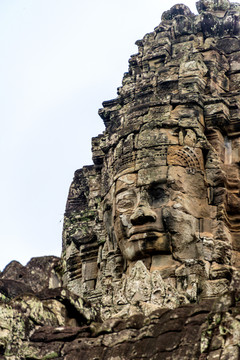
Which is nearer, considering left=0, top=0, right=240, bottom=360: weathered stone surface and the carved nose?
left=0, top=0, right=240, bottom=360: weathered stone surface

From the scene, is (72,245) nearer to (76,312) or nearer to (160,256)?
(160,256)

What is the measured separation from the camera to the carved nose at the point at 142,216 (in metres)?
21.9

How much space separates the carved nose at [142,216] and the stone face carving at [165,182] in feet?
0.09

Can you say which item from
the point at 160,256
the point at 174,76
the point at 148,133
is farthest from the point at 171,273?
the point at 174,76

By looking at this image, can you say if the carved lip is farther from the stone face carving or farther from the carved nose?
the carved nose

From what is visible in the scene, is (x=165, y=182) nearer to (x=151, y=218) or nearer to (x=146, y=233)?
(x=151, y=218)

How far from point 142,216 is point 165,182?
100 cm

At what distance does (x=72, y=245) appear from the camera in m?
25.7

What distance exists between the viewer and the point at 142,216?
21.9m

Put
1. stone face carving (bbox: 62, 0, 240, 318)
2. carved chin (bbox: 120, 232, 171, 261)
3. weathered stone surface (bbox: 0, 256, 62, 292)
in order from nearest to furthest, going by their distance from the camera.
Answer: stone face carving (bbox: 62, 0, 240, 318) < carved chin (bbox: 120, 232, 171, 261) < weathered stone surface (bbox: 0, 256, 62, 292)

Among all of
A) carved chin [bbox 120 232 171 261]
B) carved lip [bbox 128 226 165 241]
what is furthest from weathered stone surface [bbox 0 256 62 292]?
carved lip [bbox 128 226 165 241]

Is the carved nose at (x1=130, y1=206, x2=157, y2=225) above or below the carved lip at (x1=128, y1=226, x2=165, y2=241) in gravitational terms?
above

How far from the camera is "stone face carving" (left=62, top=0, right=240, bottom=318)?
2148cm

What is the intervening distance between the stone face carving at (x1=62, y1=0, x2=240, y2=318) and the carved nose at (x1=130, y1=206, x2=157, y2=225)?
0.03 m
